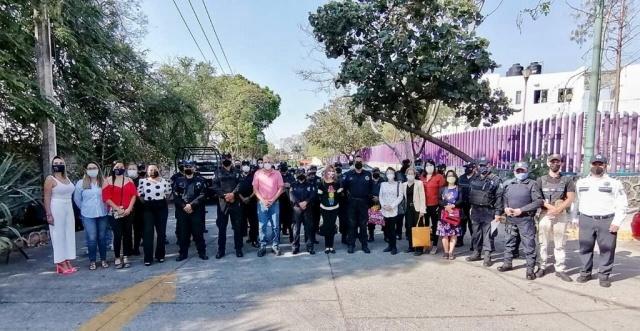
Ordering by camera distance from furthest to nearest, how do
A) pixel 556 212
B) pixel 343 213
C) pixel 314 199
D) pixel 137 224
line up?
pixel 343 213, pixel 314 199, pixel 137 224, pixel 556 212

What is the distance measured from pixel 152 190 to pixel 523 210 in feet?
18.0

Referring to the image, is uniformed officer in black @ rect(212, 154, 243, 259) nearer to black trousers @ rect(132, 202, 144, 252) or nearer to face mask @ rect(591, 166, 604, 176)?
black trousers @ rect(132, 202, 144, 252)

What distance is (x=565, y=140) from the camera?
32.6ft

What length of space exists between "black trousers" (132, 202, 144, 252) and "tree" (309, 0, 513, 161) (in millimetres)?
5381

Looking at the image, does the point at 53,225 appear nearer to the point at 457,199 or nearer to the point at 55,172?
the point at 55,172

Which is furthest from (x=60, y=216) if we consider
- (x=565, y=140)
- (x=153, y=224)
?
(x=565, y=140)

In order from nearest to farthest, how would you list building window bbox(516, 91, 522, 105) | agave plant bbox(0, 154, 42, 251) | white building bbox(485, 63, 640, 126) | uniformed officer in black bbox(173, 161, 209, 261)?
agave plant bbox(0, 154, 42, 251), uniformed officer in black bbox(173, 161, 209, 261), white building bbox(485, 63, 640, 126), building window bbox(516, 91, 522, 105)

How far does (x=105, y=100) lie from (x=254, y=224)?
7.51 meters

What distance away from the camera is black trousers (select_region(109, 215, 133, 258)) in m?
6.75

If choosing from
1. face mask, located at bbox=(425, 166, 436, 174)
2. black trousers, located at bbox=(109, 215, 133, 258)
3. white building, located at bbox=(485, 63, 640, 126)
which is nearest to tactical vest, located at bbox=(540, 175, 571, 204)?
face mask, located at bbox=(425, 166, 436, 174)

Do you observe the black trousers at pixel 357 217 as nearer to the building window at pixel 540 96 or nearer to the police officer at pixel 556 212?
the police officer at pixel 556 212

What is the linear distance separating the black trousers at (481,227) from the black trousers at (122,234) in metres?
5.49

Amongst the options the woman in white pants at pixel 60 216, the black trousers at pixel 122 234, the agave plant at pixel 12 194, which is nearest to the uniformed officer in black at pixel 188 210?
the black trousers at pixel 122 234

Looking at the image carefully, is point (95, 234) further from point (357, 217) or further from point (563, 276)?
point (563, 276)
